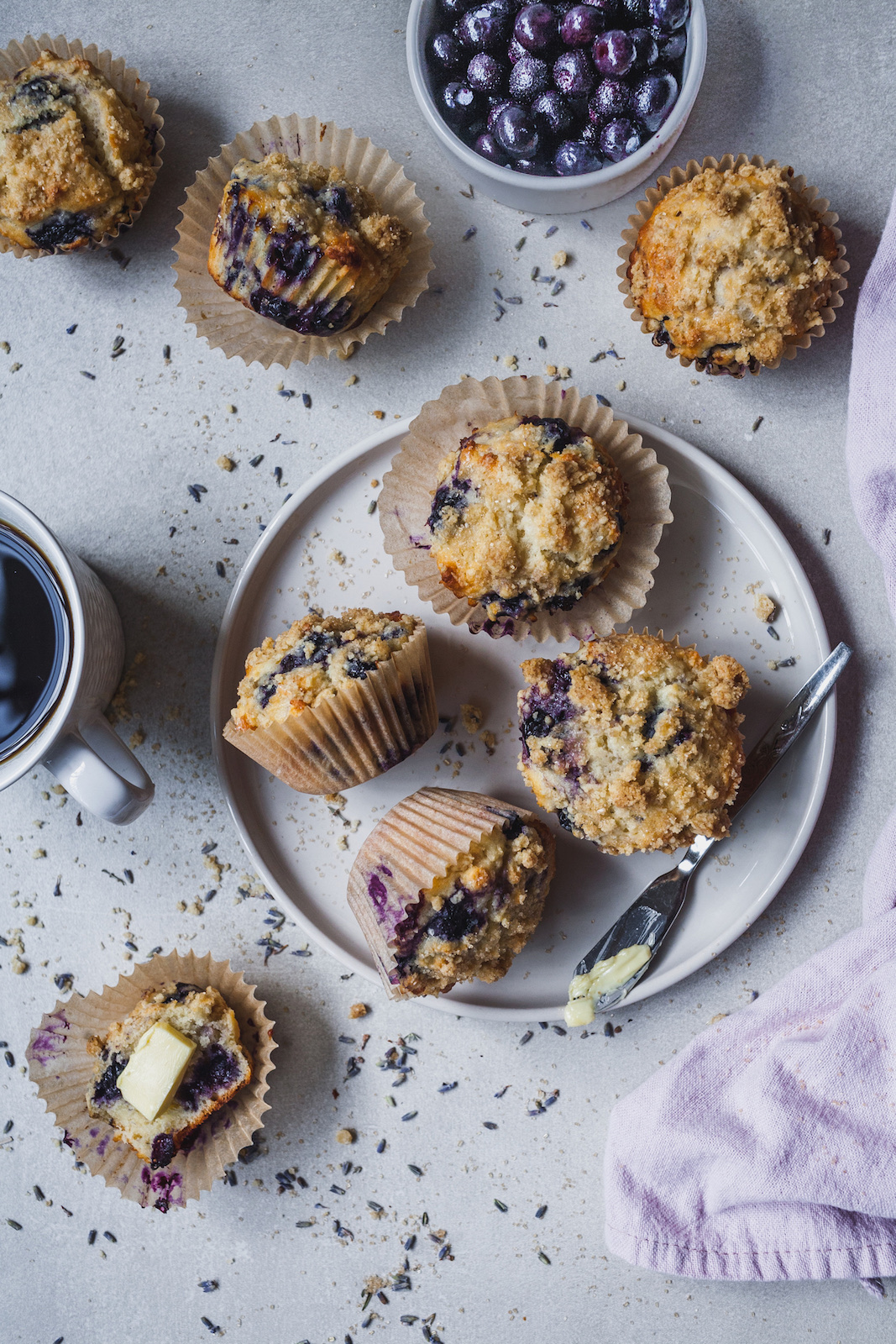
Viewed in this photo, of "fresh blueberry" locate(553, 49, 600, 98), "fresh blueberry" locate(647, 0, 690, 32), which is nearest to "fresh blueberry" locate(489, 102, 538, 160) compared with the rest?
"fresh blueberry" locate(553, 49, 600, 98)

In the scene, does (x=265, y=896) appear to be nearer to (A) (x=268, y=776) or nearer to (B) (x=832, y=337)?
(A) (x=268, y=776)

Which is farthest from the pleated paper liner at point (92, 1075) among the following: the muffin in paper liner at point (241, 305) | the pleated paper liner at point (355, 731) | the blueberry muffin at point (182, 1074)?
the muffin in paper liner at point (241, 305)

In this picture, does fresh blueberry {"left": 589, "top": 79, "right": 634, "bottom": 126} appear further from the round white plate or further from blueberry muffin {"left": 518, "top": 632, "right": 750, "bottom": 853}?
blueberry muffin {"left": 518, "top": 632, "right": 750, "bottom": 853}

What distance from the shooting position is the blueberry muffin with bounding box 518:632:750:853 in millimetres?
2117

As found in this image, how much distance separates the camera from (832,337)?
2.46 m

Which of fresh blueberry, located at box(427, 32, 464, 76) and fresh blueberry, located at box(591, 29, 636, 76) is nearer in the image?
fresh blueberry, located at box(591, 29, 636, 76)

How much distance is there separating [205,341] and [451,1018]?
1.96 m

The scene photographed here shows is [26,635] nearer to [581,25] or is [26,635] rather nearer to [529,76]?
[529,76]

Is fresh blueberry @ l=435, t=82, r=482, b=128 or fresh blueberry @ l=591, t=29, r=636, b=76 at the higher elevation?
fresh blueberry @ l=591, t=29, r=636, b=76

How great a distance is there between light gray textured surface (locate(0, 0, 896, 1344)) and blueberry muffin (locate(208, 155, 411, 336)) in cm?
26

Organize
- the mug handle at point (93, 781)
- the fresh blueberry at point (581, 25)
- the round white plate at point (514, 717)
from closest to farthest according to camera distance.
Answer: the mug handle at point (93, 781) < the fresh blueberry at point (581, 25) < the round white plate at point (514, 717)

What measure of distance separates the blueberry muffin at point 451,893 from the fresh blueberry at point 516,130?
1.60 meters

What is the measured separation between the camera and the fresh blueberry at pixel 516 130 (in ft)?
7.30

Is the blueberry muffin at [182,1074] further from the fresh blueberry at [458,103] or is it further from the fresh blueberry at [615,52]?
the fresh blueberry at [615,52]
